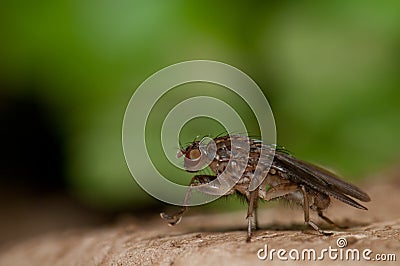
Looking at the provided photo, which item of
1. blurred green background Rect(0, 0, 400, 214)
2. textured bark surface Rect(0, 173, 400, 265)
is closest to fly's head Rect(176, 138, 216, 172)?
textured bark surface Rect(0, 173, 400, 265)

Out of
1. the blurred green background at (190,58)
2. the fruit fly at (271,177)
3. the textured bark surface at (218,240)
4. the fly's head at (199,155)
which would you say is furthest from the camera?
the blurred green background at (190,58)

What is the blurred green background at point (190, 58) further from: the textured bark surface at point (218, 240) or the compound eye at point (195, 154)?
the compound eye at point (195, 154)

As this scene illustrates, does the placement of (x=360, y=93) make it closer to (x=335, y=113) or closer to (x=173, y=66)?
(x=335, y=113)

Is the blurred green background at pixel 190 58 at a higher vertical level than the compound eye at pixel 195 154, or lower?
higher

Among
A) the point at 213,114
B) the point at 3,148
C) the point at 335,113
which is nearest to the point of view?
the point at 213,114

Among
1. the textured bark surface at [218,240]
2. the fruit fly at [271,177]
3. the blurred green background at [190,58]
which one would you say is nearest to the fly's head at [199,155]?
the fruit fly at [271,177]

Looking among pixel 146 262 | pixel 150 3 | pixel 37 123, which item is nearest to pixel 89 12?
pixel 150 3

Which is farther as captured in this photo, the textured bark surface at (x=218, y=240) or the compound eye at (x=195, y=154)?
the compound eye at (x=195, y=154)
